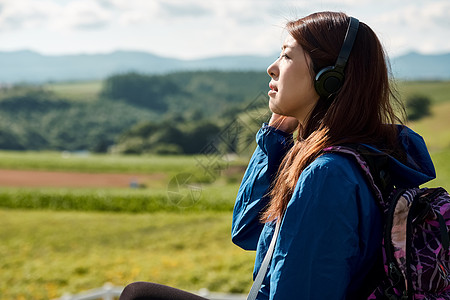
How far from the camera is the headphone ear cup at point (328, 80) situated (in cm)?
130

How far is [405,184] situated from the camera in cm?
133

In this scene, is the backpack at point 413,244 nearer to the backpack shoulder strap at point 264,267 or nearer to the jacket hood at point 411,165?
the jacket hood at point 411,165

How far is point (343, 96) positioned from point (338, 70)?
0.07 meters

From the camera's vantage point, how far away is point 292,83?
1362 mm

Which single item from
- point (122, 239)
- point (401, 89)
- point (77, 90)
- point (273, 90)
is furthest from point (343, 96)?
point (77, 90)

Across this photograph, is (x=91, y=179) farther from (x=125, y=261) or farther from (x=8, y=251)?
(x=125, y=261)

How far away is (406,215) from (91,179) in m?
22.5

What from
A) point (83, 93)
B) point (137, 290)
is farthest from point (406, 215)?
point (83, 93)

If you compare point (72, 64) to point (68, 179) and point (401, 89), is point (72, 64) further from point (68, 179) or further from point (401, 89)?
point (401, 89)

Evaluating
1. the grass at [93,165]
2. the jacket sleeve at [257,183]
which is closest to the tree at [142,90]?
the grass at [93,165]

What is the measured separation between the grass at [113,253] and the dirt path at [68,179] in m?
8.26

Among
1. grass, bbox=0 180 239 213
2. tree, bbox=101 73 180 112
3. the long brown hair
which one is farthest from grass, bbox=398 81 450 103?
tree, bbox=101 73 180 112

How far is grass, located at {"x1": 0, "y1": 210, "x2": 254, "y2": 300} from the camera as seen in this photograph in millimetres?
5559

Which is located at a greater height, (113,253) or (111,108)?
(113,253)
